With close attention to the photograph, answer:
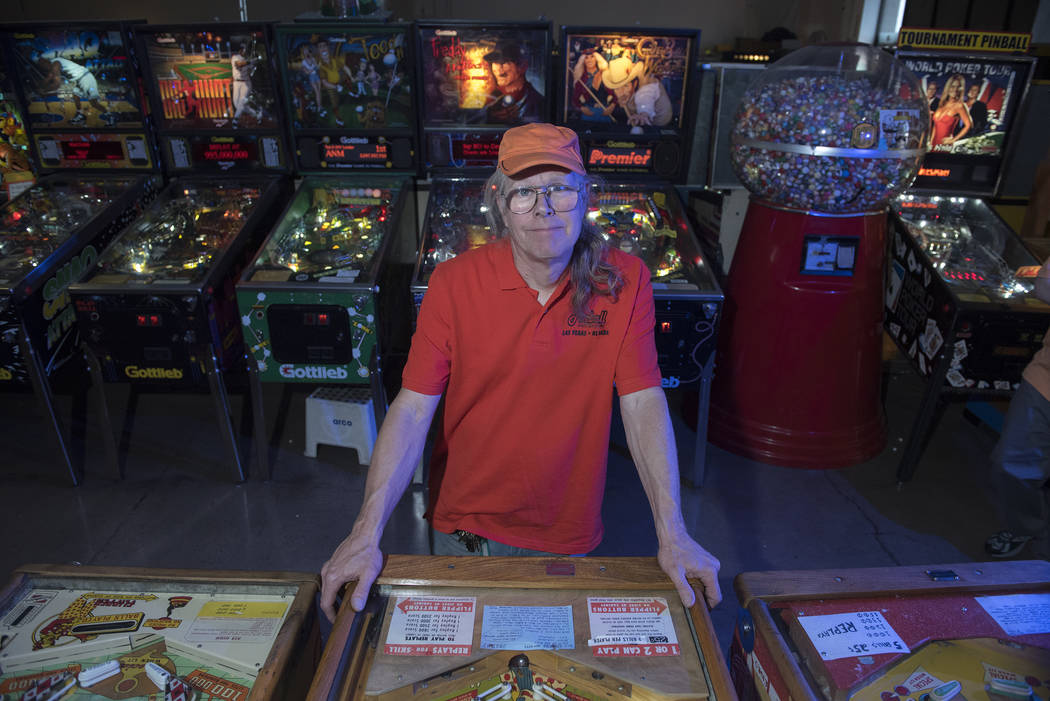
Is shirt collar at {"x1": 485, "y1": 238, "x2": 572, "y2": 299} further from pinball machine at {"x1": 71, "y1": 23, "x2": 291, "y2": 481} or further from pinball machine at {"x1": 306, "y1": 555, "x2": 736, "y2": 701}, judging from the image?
pinball machine at {"x1": 71, "y1": 23, "x2": 291, "y2": 481}

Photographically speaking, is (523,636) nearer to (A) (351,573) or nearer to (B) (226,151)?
(A) (351,573)

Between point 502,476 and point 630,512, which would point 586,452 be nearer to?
point 502,476

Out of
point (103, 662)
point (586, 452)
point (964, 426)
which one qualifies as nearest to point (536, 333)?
point (586, 452)

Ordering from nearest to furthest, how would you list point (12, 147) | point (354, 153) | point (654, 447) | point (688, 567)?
point (688, 567) → point (654, 447) → point (354, 153) → point (12, 147)

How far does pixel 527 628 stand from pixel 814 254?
244 cm

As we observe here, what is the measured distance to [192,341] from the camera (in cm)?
283

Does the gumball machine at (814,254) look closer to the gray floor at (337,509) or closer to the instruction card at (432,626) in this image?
the gray floor at (337,509)

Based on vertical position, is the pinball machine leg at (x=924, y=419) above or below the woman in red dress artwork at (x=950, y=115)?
below

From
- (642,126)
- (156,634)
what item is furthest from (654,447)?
(642,126)

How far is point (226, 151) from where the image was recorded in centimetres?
353

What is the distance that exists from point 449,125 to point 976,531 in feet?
9.87

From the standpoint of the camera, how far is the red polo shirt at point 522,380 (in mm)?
1449

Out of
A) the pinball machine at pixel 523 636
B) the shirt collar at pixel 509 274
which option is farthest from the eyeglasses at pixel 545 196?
the pinball machine at pixel 523 636

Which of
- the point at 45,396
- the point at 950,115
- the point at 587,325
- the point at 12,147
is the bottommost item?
the point at 45,396
